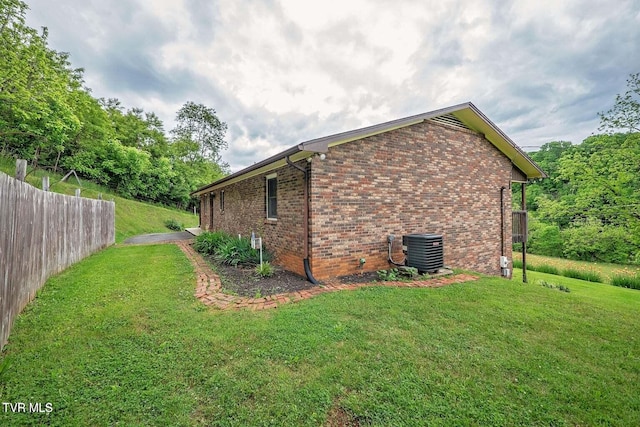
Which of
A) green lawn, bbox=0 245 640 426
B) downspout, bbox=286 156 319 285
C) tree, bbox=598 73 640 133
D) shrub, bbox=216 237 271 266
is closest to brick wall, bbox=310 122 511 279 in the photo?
downspout, bbox=286 156 319 285

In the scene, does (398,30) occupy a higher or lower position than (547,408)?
higher

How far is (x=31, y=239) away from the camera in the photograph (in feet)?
12.9

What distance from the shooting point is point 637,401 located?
2.09 m

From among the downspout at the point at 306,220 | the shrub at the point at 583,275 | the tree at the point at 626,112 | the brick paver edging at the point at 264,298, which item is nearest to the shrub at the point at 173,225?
the brick paver edging at the point at 264,298

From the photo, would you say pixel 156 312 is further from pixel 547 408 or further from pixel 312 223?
pixel 547 408

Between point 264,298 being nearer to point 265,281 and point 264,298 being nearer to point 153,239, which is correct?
point 265,281

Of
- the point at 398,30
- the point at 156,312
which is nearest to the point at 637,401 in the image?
the point at 156,312

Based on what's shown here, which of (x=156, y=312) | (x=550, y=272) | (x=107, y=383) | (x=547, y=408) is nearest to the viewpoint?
(x=547, y=408)

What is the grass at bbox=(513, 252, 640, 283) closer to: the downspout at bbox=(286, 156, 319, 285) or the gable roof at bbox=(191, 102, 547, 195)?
the gable roof at bbox=(191, 102, 547, 195)

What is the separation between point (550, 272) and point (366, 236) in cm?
1434

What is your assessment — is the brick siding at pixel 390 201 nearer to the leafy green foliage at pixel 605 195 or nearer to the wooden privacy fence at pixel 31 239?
the wooden privacy fence at pixel 31 239

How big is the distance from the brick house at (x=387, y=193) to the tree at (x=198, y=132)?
88.8 ft

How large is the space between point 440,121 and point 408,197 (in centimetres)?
255

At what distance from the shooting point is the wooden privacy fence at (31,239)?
2.87 m
